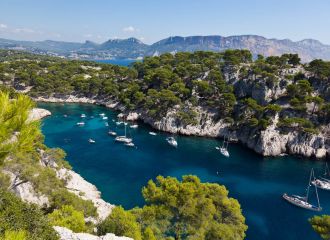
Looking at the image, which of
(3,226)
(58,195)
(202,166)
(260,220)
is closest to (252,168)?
(202,166)

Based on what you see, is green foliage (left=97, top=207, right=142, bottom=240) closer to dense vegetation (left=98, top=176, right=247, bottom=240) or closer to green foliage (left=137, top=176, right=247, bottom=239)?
dense vegetation (left=98, top=176, right=247, bottom=240)

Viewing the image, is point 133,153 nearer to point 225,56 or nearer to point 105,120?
point 105,120

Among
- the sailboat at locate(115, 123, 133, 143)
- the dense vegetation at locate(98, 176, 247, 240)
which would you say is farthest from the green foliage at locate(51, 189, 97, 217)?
the sailboat at locate(115, 123, 133, 143)

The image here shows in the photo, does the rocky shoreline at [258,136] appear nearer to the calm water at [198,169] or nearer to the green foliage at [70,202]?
the calm water at [198,169]

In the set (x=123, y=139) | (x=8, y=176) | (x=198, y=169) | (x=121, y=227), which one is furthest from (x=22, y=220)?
(x=123, y=139)

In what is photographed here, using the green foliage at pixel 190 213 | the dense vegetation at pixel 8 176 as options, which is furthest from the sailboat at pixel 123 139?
the dense vegetation at pixel 8 176

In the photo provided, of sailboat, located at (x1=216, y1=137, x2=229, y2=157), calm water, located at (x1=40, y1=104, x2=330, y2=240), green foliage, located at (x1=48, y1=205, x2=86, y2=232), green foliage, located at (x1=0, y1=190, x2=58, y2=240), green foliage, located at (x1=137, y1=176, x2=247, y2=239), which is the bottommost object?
calm water, located at (x1=40, y1=104, x2=330, y2=240)
